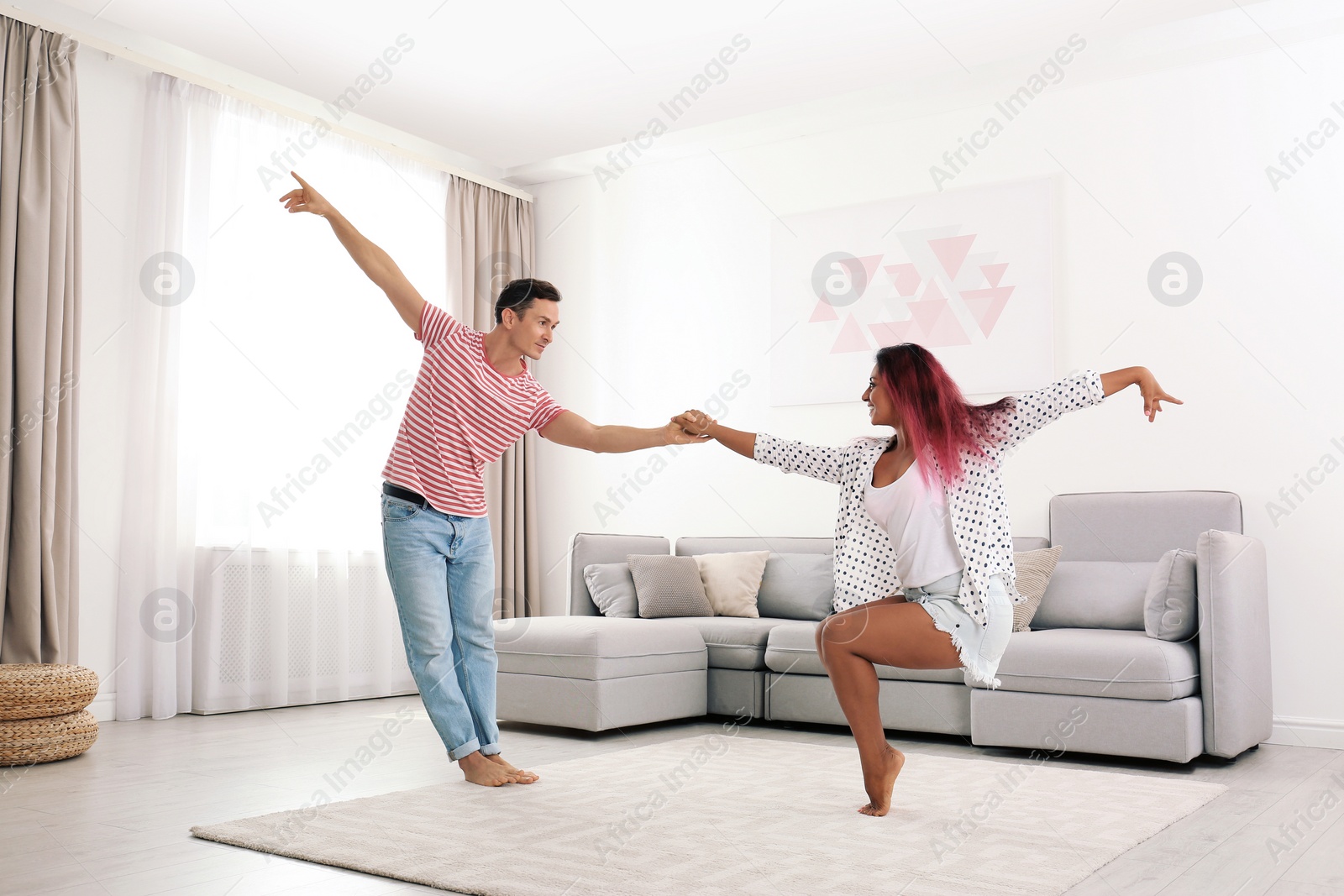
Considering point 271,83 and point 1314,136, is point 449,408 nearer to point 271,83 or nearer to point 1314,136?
point 271,83

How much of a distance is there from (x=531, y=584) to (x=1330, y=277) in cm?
418

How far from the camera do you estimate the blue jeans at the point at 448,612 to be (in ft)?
9.75

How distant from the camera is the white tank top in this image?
2641 millimetres

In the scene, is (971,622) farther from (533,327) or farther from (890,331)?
(890,331)

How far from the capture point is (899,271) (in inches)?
207

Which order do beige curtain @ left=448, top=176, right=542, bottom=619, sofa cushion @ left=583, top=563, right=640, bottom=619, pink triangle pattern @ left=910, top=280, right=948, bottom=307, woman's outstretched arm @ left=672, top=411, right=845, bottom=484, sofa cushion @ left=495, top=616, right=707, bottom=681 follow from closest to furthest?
woman's outstretched arm @ left=672, top=411, right=845, bottom=484
sofa cushion @ left=495, top=616, right=707, bottom=681
sofa cushion @ left=583, top=563, right=640, bottom=619
pink triangle pattern @ left=910, top=280, right=948, bottom=307
beige curtain @ left=448, top=176, right=542, bottom=619

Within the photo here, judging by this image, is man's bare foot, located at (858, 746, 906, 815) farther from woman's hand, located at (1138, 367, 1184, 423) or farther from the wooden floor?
woman's hand, located at (1138, 367, 1184, 423)

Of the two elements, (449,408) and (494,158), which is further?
(494,158)

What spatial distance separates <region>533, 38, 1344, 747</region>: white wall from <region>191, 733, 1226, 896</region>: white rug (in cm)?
163

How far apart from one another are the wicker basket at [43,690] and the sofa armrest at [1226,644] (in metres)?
3.71

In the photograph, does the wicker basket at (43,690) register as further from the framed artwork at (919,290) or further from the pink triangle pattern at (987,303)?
the pink triangle pattern at (987,303)

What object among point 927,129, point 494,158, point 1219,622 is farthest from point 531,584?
point 1219,622

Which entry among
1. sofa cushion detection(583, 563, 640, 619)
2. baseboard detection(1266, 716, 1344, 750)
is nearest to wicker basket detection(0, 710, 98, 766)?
sofa cushion detection(583, 563, 640, 619)

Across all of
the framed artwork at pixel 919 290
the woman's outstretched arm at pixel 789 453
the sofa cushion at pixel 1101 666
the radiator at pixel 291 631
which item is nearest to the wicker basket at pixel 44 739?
the radiator at pixel 291 631
